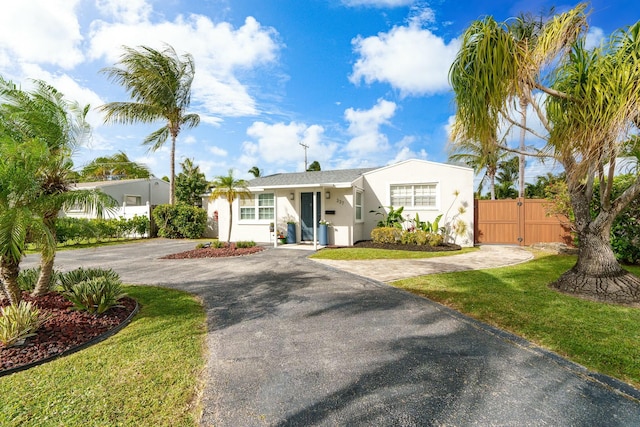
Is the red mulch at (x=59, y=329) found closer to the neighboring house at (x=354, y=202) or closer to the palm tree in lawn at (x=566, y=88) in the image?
the palm tree in lawn at (x=566, y=88)

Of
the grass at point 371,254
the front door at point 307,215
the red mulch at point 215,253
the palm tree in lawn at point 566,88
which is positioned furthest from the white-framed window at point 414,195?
the palm tree in lawn at point 566,88

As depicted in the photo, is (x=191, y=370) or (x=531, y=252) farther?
(x=531, y=252)

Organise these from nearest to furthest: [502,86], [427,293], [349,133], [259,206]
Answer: [502,86] → [427,293] → [259,206] → [349,133]

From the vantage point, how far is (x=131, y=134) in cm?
1894

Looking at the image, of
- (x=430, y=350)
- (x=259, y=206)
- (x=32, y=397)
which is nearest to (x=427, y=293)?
(x=430, y=350)

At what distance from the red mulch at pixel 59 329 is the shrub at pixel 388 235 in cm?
986

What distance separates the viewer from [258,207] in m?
14.7

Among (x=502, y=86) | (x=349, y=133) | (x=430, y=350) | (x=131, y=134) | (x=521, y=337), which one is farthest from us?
(x=349, y=133)

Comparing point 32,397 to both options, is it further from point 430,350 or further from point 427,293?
point 427,293

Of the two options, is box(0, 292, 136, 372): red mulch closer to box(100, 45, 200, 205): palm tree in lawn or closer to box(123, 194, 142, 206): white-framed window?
box(100, 45, 200, 205): palm tree in lawn

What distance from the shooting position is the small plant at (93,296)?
4465mm

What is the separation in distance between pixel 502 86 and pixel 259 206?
39.1 feet

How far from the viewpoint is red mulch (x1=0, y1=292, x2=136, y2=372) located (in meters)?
3.28

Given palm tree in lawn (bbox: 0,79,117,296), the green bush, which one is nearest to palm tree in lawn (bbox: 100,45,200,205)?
the green bush
